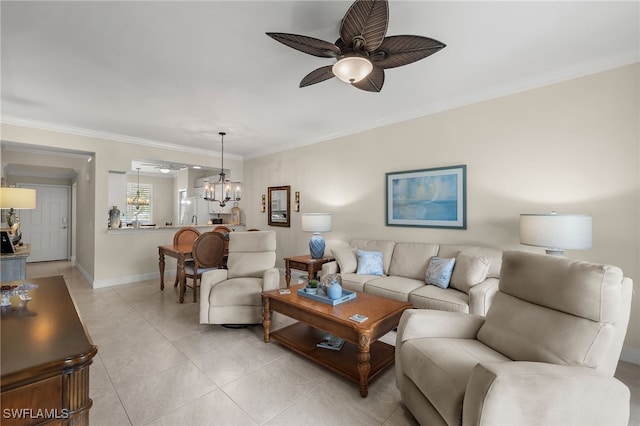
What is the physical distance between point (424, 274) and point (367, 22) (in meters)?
2.68

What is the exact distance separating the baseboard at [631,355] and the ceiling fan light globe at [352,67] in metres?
3.25

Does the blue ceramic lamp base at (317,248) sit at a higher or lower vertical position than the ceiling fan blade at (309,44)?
lower

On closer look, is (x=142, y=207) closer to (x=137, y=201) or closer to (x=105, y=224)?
(x=137, y=201)

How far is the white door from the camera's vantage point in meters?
6.86

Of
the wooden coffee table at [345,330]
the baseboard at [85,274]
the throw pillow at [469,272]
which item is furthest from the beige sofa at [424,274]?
the baseboard at [85,274]

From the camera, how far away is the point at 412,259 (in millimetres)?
3473

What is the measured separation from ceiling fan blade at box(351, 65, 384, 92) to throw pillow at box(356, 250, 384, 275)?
6.69ft

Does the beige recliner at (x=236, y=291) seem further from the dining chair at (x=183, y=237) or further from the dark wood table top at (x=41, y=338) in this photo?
the dining chair at (x=183, y=237)

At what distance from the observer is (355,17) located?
63.2 inches

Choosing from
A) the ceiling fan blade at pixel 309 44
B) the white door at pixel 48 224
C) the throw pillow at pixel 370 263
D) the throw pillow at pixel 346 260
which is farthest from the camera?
the white door at pixel 48 224

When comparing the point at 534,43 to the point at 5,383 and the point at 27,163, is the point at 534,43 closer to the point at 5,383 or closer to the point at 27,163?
the point at 5,383

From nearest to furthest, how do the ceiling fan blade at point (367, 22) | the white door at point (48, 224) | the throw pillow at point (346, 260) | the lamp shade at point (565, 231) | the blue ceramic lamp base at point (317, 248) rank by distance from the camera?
1. the ceiling fan blade at point (367, 22)
2. the lamp shade at point (565, 231)
3. the throw pillow at point (346, 260)
4. the blue ceramic lamp base at point (317, 248)
5. the white door at point (48, 224)

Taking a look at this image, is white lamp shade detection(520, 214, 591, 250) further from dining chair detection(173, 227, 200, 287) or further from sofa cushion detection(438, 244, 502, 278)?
dining chair detection(173, 227, 200, 287)

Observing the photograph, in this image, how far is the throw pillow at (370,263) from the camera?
11.7ft
